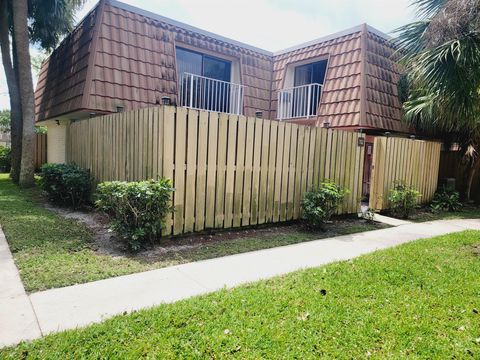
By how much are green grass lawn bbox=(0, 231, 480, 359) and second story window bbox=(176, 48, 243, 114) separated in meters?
8.58

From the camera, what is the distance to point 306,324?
3.02 m

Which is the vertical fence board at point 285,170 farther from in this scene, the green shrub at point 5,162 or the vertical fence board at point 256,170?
the green shrub at point 5,162

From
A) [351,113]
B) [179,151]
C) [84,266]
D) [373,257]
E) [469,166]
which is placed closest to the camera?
[84,266]

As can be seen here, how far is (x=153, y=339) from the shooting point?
270 cm

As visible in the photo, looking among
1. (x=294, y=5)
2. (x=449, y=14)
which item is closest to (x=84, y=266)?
(x=449, y=14)

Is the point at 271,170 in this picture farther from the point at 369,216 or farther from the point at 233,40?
the point at 233,40

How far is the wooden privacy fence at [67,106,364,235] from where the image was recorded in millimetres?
5746

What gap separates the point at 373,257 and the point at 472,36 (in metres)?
4.20

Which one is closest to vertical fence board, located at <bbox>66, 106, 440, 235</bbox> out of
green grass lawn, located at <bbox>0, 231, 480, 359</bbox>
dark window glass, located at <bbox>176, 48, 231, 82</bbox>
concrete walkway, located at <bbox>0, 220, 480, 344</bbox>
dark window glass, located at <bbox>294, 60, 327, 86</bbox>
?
concrete walkway, located at <bbox>0, 220, 480, 344</bbox>

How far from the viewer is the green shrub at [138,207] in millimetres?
5027

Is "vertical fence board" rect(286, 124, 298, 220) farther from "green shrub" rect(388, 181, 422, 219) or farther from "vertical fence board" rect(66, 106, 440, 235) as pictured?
"green shrub" rect(388, 181, 422, 219)

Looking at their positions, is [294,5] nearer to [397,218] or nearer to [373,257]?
[397,218]

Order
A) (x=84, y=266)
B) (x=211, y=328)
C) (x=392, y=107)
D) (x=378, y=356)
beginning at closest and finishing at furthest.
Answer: (x=378, y=356) < (x=211, y=328) < (x=84, y=266) < (x=392, y=107)

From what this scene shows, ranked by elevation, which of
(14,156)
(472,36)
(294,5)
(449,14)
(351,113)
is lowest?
(14,156)
